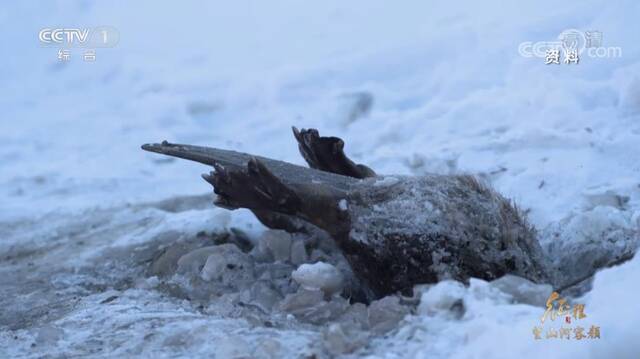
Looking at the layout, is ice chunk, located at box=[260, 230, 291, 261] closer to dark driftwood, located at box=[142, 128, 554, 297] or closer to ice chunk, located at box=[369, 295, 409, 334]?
dark driftwood, located at box=[142, 128, 554, 297]

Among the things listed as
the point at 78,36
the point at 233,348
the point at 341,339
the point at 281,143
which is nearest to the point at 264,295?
the point at 233,348

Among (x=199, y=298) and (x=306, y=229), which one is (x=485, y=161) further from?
(x=199, y=298)

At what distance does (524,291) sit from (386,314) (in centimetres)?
41

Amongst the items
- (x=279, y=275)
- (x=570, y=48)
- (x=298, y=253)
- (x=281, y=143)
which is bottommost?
(x=279, y=275)

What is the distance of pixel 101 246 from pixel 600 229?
7.97 feet

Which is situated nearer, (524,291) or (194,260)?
(524,291)

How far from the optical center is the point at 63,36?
7.80 metres

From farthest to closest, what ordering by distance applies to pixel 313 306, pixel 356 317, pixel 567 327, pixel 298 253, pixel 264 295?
pixel 298 253 < pixel 264 295 < pixel 313 306 < pixel 356 317 < pixel 567 327

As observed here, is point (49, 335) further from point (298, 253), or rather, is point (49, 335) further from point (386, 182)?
point (386, 182)

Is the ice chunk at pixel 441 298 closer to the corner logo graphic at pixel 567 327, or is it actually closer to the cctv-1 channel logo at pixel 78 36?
the corner logo graphic at pixel 567 327

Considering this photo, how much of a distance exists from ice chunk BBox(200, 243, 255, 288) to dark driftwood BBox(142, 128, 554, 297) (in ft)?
1.33

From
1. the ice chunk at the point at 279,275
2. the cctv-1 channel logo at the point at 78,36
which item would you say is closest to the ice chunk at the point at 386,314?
the ice chunk at the point at 279,275

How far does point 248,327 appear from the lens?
8.69ft

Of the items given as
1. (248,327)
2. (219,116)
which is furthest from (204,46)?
(248,327)
